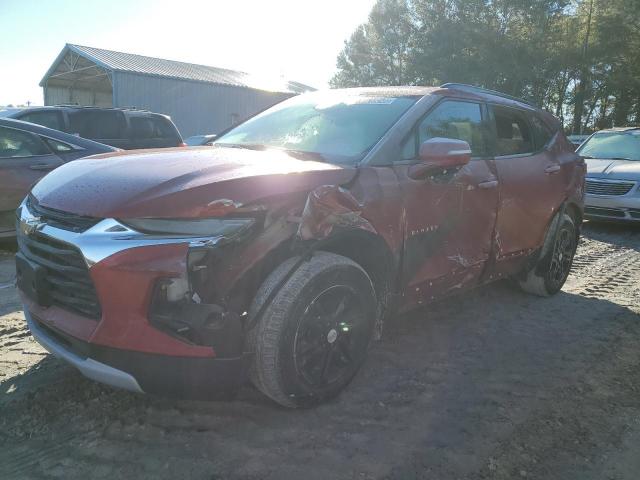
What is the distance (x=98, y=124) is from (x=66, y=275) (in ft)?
25.0

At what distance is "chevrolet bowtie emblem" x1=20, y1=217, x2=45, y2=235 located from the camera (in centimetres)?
237

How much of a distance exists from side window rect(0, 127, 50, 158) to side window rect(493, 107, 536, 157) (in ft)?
15.5

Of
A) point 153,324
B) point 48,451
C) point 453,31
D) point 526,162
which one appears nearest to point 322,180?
point 153,324

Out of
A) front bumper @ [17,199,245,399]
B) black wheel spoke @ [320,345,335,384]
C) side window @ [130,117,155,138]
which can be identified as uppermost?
side window @ [130,117,155,138]

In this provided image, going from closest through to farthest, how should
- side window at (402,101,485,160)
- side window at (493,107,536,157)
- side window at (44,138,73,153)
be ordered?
side window at (402,101,485,160)
side window at (493,107,536,157)
side window at (44,138,73,153)

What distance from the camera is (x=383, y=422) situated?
257 centimetres

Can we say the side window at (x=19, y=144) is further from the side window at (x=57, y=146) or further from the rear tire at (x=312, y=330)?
the rear tire at (x=312, y=330)

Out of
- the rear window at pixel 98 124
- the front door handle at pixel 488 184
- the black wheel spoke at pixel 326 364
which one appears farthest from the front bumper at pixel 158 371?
the rear window at pixel 98 124

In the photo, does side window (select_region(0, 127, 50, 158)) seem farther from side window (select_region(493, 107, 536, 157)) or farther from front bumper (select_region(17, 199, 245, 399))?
side window (select_region(493, 107, 536, 157))

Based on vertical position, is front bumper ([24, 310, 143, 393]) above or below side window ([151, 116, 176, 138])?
below

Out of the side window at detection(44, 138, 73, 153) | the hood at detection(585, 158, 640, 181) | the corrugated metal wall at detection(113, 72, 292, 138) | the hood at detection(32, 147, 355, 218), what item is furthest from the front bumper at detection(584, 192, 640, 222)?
the corrugated metal wall at detection(113, 72, 292, 138)

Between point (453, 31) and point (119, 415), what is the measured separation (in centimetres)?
3324

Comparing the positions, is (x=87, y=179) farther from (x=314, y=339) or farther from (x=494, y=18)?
(x=494, y=18)

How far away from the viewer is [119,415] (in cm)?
252
